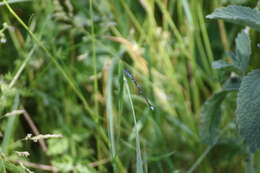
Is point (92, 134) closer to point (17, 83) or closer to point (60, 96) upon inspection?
point (60, 96)

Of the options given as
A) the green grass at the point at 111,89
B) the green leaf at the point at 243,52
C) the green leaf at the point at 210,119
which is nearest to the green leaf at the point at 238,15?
the green leaf at the point at 243,52

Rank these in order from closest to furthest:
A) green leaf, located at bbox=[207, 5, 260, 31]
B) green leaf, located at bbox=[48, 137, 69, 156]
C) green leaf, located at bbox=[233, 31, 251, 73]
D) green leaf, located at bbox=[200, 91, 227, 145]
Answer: green leaf, located at bbox=[207, 5, 260, 31] < green leaf, located at bbox=[233, 31, 251, 73] < green leaf, located at bbox=[200, 91, 227, 145] < green leaf, located at bbox=[48, 137, 69, 156]

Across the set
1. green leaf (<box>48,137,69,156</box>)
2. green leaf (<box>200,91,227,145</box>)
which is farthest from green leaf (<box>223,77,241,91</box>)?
green leaf (<box>48,137,69,156</box>)

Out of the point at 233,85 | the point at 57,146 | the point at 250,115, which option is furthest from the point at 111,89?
the point at 250,115

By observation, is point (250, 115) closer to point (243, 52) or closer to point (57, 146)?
point (243, 52)

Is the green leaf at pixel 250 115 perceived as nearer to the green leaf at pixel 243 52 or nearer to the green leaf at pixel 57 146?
the green leaf at pixel 243 52

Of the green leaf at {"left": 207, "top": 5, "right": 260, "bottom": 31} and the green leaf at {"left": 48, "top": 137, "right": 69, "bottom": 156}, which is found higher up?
the green leaf at {"left": 207, "top": 5, "right": 260, "bottom": 31}

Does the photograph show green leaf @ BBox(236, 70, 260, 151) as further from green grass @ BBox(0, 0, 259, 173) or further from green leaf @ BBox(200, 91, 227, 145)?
green grass @ BBox(0, 0, 259, 173)
